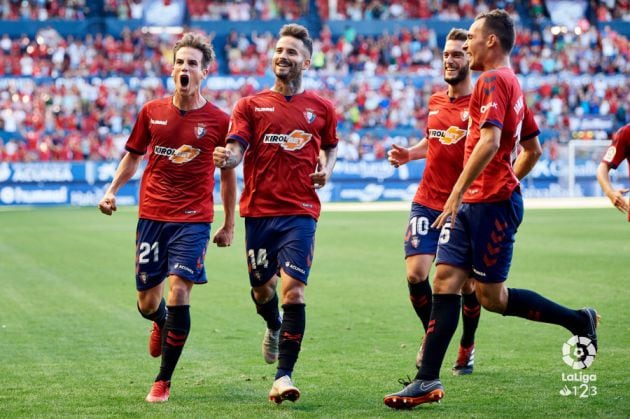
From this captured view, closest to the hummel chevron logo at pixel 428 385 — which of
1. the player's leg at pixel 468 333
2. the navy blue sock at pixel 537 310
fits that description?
the navy blue sock at pixel 537 310

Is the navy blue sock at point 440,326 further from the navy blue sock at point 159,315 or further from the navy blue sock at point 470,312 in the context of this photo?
the navy blue sock at point 159,315

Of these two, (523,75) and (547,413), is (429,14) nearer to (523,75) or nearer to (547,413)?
(523,75)

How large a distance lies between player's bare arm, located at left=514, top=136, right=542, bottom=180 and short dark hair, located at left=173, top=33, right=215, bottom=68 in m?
2.36

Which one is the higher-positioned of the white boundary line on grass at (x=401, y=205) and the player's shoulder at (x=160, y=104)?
the player's shoulder at (x=160, y=104)

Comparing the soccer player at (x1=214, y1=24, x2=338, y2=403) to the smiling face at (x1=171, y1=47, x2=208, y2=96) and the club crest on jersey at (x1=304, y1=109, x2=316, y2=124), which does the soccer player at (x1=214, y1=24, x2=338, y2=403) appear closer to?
the club crest on jersey at (x1=304, y1=109, x2=316, y2=124)

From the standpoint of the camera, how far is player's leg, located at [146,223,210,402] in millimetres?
7230

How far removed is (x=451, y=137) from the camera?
8.29 m

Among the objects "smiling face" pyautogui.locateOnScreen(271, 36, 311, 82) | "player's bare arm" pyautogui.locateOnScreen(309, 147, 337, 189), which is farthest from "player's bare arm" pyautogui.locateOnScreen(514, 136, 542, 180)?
"smiling face" pyautogui.locateOnScreen(271, 36, 311, 82)

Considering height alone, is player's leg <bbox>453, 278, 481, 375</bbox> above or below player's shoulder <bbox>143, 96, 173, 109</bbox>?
below

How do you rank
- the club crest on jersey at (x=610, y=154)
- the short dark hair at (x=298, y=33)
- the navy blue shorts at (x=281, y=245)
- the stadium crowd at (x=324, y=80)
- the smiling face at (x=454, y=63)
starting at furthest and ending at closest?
1. the stadium crowd at (x=324, y=80)
2. the smiling face at (x=454, y=63)
3. the club crest on jersey at (x=610, y=154)
4. the short dark hair at (x=298, y=33)
5. the navy blue shorts at (x=281, y=245)

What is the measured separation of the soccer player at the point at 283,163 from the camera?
739 centimetres

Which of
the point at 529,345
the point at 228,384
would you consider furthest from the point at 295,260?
the point at 529,345

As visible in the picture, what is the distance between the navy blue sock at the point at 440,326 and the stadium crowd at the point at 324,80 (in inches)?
1249

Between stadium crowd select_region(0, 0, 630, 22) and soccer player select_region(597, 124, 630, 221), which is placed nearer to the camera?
soccer player select_region(597, 124, 630, 221)
